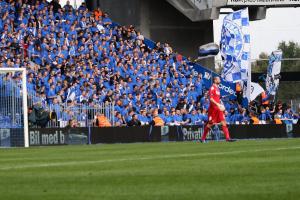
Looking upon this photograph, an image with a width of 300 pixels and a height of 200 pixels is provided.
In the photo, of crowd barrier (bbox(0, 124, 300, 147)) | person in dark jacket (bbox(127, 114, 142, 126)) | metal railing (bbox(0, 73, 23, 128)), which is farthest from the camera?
person in dark jacket (bbox(127, 114, 142, 126))

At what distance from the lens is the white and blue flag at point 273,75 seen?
4562 centimetres

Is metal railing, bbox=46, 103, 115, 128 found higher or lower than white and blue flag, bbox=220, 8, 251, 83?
lower

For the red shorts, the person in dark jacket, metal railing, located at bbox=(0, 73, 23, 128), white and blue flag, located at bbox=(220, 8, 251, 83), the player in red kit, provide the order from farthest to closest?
white and blue flag, located at bbox=(220, 8, 251, 83) < the person in dark jacket < metal railing, located at bbox=(0, 73, 23, 128) < the red shorts < the player in red kit

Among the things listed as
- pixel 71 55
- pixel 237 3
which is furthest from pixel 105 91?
pixel 237 3

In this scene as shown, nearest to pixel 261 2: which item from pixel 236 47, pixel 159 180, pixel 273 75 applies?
pixel 273 75

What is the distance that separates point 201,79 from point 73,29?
7045mm

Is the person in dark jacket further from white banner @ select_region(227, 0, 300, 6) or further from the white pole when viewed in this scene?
white banner @ select_region(227, 0, 300, 6)

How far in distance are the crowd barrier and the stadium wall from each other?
39.1 ft

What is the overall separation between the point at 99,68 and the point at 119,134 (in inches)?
232

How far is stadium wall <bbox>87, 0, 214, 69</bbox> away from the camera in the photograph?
47.8m

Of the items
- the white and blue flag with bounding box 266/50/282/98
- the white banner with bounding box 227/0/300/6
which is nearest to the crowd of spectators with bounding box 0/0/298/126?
the white and blue flag with bounding box 266/50/282/98

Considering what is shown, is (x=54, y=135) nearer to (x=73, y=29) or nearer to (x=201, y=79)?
(x=73, y=29)

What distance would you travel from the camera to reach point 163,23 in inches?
1916

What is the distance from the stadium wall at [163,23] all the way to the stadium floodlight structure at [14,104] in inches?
623
